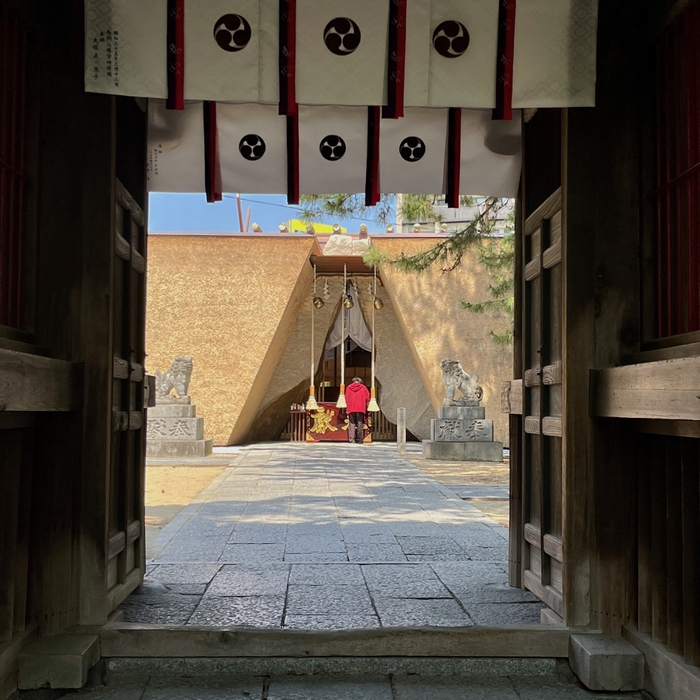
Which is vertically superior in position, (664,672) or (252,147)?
(252,147)

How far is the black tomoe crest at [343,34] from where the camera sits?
303 cm

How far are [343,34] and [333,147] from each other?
1047 millimetres

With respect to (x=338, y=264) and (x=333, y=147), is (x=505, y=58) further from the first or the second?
(x=338, y=264)

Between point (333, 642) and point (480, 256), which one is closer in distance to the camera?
point (333, 642)

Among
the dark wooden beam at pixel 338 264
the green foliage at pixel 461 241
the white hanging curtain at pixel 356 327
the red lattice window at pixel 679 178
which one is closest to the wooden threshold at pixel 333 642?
the red lattice window at pixel 679 178

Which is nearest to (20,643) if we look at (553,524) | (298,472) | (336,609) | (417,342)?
(336,609)

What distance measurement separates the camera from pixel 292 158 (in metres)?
3.84

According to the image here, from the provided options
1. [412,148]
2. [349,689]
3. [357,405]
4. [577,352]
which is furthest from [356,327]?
[349,689]

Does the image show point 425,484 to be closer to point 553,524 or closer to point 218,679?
point 553,524

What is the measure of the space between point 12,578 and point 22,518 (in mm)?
234

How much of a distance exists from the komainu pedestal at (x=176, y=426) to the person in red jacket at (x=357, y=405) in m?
3.57

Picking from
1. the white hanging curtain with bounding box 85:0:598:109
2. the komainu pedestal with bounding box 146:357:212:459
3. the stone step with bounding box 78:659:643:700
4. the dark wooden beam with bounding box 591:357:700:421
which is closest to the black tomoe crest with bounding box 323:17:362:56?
the white hanging curtain with bounding box 85:0:598:109

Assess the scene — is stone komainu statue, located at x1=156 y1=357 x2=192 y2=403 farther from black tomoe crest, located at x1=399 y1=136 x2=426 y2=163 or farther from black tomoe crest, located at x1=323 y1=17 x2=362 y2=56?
black tomoe crest, located at x1=323 y1=17 x2=362 y2=56

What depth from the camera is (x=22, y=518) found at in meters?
2.88
